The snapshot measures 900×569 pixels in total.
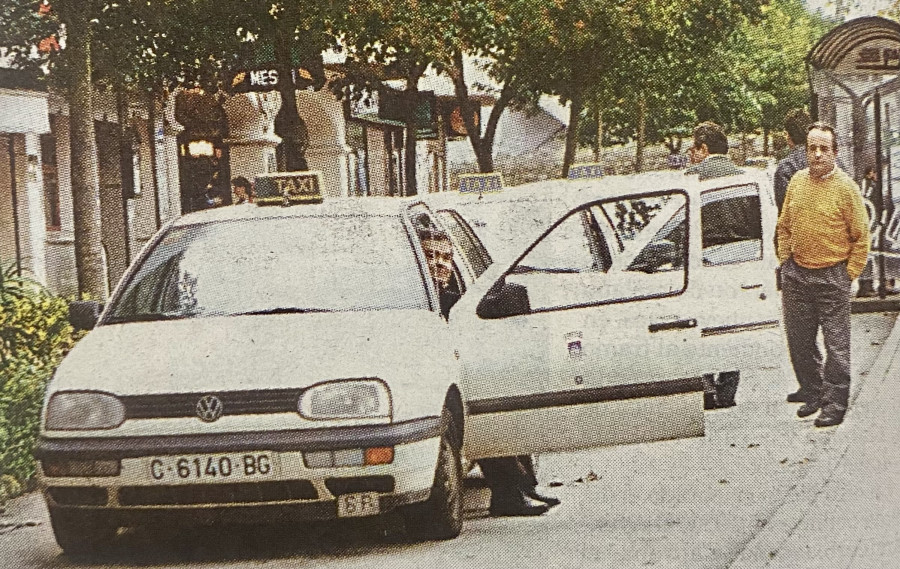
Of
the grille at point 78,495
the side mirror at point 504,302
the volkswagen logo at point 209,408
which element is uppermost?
the side mirror at point 504,302

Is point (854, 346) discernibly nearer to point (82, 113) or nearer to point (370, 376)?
point (370, 376)

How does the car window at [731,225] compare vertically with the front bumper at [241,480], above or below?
above

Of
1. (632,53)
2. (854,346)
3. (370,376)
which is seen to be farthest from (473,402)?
(854,346)

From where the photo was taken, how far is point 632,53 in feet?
14.9

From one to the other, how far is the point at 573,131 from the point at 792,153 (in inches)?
30.3

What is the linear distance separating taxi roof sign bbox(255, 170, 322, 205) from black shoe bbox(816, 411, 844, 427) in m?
1.99

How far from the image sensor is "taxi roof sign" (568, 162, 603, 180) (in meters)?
4.73

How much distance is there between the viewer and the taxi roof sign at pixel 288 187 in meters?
4.69

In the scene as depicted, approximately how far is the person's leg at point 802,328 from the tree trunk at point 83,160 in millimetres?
2449

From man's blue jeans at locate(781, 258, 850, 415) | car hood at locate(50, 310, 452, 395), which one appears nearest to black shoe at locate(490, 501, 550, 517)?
car hood at locate(50, 310, 452, 395)

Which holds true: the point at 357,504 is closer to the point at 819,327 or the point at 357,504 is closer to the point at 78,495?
the point at 78,495

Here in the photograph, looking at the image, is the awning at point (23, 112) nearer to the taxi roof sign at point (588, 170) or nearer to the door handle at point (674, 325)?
the taxi roof sign at point (588, 170)

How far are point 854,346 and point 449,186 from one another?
5.38ft

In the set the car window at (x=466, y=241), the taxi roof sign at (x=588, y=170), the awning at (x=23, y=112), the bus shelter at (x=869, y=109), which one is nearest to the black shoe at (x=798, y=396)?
the bus shelter at (x=869, y=109)
